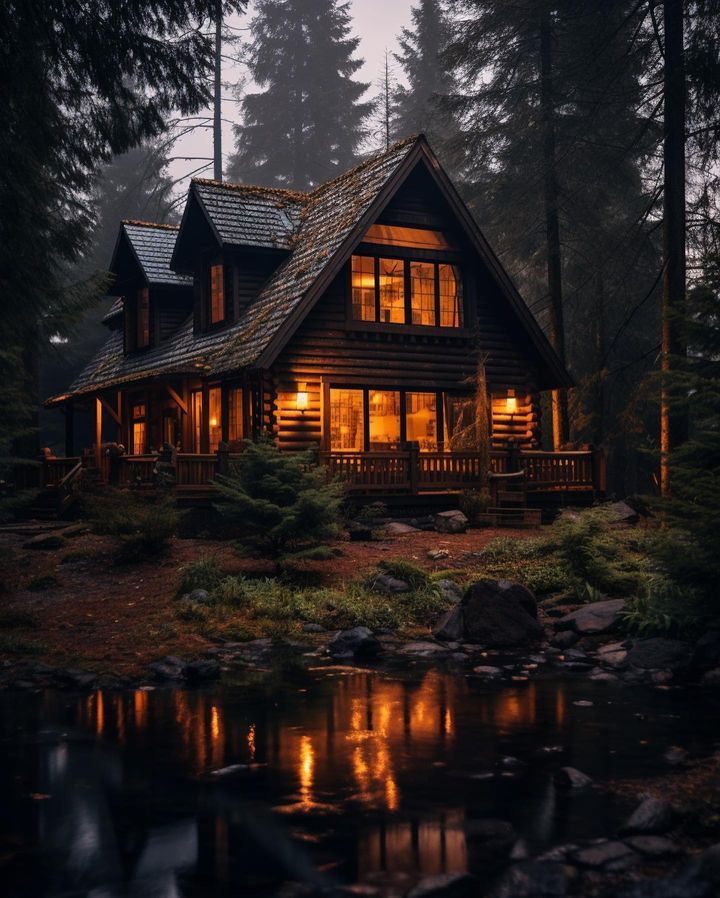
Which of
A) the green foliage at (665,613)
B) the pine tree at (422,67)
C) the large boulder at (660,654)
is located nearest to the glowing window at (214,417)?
the green foliage at (665,613)

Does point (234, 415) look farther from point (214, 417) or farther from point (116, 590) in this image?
point (116, 590)

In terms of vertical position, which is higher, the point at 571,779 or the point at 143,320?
the point at 143,320

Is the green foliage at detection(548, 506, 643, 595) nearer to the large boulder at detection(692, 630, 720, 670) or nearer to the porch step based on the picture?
the large boulder at detection(692, 630, 720, 670)

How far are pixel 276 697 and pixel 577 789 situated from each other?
4.13m

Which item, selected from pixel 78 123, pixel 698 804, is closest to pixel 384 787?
pixel 698 804

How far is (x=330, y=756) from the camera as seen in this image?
755cm

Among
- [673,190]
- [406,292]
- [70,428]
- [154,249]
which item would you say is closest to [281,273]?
[406,292]

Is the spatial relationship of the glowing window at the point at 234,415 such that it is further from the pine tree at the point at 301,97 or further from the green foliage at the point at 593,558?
the pine tree at the point at 301,97

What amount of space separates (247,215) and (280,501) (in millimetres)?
12720

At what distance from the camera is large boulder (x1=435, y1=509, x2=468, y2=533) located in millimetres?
20016

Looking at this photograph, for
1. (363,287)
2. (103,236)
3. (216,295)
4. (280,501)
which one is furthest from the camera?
(103,236)

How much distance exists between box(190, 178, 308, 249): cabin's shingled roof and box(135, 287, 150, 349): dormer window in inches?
204

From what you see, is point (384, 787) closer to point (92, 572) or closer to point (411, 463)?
point (92, 572)

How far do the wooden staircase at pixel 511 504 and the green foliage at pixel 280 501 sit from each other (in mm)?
6129
